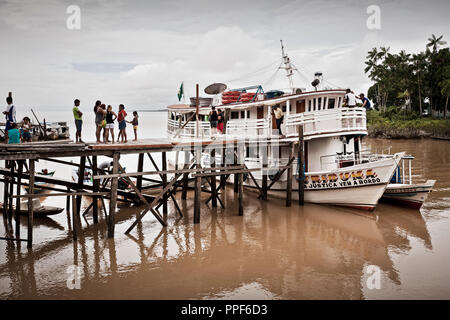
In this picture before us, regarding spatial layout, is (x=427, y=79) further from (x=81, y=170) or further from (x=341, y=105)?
(x=81, y=170)

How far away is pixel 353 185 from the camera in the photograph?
52.3ft

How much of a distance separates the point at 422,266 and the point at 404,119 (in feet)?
160

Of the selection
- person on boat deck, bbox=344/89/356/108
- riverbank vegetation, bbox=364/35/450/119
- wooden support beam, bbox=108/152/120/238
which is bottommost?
wooden support beam, bbox=108/152/120/238

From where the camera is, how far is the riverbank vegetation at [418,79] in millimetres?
50281

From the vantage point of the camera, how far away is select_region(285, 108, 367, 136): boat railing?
16547mm

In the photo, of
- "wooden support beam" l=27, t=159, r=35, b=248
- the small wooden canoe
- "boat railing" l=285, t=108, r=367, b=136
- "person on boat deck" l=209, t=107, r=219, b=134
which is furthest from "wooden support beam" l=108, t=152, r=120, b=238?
"boat railing" l=285, t=108, r=367, b=136

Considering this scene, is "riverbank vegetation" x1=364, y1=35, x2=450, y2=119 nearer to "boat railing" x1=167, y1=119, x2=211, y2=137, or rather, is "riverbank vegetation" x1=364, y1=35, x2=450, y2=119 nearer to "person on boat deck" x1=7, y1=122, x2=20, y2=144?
"boat railing" x1=167, y1=119, x2=211, y2=137

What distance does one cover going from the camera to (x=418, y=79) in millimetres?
51875

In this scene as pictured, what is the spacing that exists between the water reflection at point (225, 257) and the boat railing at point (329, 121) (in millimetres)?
3973

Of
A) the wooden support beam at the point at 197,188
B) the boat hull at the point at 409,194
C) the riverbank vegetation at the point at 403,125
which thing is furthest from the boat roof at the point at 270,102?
the riverbank vegetation at the point at 403,125

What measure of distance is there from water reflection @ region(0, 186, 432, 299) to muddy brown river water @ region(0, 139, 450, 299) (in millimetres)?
31

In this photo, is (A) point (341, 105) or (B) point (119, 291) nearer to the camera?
(B) point (119, 291)

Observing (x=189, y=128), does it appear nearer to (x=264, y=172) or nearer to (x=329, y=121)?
(x=264, y=172)

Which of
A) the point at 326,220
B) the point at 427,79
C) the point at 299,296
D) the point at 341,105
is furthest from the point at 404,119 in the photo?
the point at 299,296
